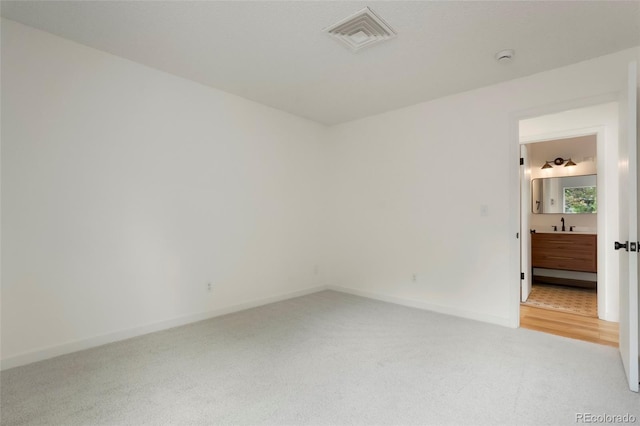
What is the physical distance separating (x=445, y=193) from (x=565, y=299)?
247 cm

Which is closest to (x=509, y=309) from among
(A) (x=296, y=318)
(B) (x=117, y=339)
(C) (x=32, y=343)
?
(A) (x=296, y=318)

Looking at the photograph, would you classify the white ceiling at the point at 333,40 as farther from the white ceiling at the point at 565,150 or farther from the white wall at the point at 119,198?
the white ceiling at the point at 565,150

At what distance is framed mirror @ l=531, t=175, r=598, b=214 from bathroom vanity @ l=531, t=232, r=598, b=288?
594 millimetres

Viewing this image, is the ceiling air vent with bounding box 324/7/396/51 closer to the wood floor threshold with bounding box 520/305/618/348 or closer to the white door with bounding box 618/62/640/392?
the white door with bounding box 618/62/640/392

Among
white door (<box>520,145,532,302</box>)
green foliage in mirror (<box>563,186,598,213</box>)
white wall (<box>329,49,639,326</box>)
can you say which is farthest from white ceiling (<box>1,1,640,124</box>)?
green foliage in mirror (<box>563,186,598,213</box>)

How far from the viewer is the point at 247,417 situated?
5.83 feet

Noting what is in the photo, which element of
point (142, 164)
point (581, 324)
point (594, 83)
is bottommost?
point (581, 324)

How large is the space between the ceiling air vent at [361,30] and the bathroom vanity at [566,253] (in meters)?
4.63

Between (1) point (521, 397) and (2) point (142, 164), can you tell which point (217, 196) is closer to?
(2) point (142, 164)

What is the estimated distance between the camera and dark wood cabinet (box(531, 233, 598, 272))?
4902mm

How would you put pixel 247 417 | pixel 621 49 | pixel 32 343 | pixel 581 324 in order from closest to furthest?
pixel 247 417 → pixel 32 343 → pixel 621 49 → pixel 581 324

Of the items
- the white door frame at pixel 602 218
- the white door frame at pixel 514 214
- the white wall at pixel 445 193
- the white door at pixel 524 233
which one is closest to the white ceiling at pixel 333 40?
the white wall at pixel 445 193

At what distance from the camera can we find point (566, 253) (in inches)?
201

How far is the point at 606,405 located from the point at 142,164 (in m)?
3.95
